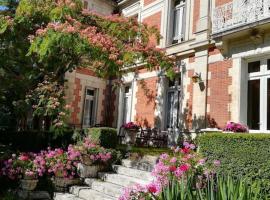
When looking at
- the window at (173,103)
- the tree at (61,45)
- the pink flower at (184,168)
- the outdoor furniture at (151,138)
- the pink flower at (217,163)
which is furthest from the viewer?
the window at (173,103)

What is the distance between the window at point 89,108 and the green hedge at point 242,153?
10371 mm

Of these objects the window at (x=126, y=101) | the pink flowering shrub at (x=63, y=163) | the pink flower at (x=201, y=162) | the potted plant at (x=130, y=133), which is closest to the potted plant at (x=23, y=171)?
the pink flowering shrub at (x=63, y=163)

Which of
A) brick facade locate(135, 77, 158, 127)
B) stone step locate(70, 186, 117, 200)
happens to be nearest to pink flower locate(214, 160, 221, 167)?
stone step locate(70, 186, 117, 200)

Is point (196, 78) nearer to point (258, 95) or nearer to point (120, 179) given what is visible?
point (258, 95)

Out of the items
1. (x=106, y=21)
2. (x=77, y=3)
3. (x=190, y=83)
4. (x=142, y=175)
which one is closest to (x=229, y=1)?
(x=190, y=83)

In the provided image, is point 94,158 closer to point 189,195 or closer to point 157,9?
point 189,195

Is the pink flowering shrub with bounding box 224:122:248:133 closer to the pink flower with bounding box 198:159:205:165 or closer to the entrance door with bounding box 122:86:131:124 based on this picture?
the pink flower with bounding box 198:159:205:165

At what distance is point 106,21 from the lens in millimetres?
10812

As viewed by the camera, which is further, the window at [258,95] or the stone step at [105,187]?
the window at [258,95]

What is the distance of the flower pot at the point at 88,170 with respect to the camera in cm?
852

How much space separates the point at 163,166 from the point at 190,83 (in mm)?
6181

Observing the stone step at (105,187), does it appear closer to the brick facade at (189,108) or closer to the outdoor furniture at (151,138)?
the outdoor furniture at (151,138)

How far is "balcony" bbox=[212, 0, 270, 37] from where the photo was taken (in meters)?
9.50

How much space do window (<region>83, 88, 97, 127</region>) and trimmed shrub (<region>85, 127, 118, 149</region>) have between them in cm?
698
